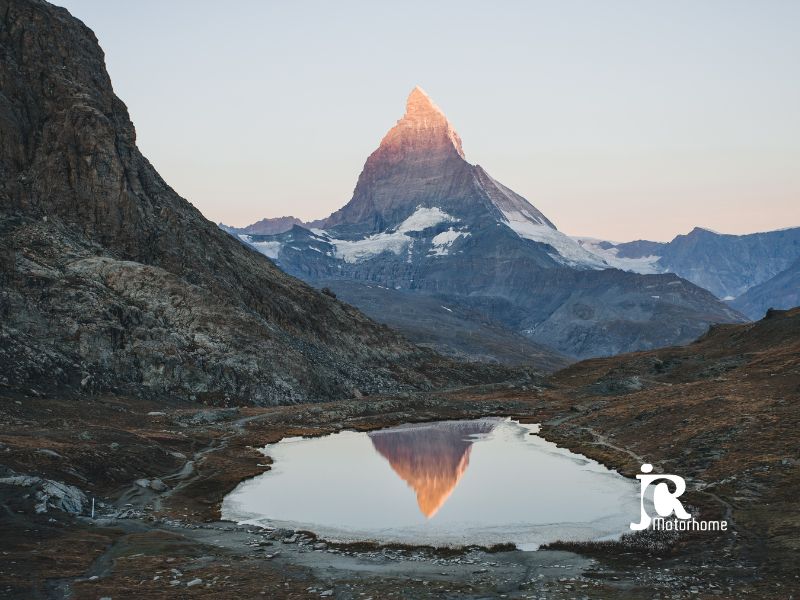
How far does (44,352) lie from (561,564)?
79.0 meters

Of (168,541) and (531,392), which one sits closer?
(168,541)

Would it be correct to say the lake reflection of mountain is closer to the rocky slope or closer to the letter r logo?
the letter r logo

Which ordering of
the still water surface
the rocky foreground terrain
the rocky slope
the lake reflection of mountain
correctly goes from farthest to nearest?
the rocky slope < the lake reflection of mountain < the still water surface < the rocky foreground terrain

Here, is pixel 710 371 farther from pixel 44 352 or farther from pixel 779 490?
pixel 44 352

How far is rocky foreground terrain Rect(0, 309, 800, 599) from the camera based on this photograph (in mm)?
32031

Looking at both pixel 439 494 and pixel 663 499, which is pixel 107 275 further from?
pixel 663 499

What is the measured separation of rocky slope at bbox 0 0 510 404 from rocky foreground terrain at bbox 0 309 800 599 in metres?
17.4

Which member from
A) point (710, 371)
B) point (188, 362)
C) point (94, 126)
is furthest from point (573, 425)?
point (94, 126)

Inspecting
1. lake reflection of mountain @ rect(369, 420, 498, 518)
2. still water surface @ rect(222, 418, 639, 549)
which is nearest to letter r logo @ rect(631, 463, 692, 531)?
still water surface @ rect(222, 418, 639, 549)

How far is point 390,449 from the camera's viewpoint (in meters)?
84.7

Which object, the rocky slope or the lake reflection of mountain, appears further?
the rocky slope

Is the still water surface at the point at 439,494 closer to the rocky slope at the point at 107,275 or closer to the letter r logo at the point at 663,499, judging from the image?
the letter r logo at the point at 663,499

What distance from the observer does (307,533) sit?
4362cm

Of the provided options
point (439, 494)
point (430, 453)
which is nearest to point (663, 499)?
point (439, 494)
